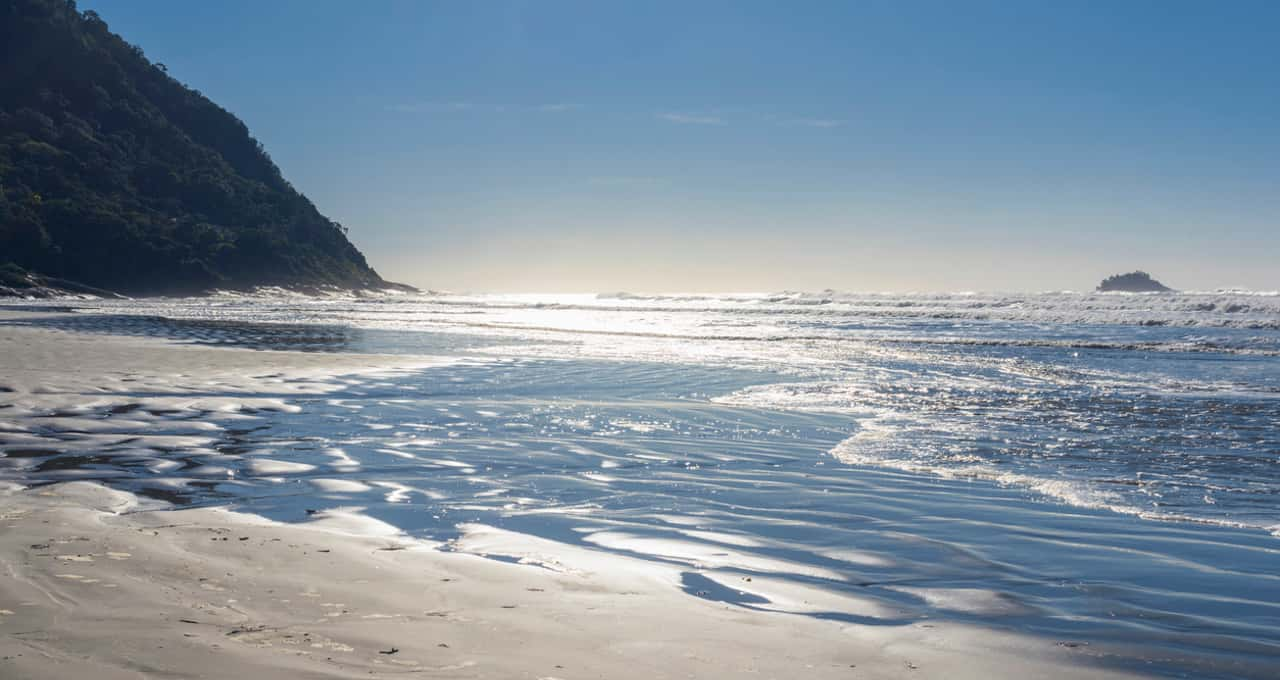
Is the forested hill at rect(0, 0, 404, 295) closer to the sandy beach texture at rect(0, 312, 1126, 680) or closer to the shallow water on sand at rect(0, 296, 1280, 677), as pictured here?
the shallow water on sand at rect(0, 296, 1280, 677)

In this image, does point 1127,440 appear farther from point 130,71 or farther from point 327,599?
point 130,71

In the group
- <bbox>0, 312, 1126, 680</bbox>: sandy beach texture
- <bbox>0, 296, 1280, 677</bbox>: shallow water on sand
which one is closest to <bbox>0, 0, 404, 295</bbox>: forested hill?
<bbox>0, 296, 1280, 677</bbox>: shallow water on sand

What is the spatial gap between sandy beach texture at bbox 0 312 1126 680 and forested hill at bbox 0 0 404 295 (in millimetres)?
72551

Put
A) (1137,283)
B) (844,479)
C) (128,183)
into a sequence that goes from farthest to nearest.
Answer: (1137,283) < (128,183) < (844,479)

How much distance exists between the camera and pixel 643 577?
4148mm

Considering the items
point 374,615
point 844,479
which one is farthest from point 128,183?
point 374,615

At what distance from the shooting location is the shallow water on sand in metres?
3.95

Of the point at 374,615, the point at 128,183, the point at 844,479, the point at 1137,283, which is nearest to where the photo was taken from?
the point at 374,615

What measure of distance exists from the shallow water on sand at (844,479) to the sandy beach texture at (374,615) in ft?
0.96

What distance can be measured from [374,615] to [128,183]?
101141mm

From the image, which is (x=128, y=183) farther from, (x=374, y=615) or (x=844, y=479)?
(x=374, y=615)

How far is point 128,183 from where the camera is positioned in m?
89.8

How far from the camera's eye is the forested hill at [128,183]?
243 ft

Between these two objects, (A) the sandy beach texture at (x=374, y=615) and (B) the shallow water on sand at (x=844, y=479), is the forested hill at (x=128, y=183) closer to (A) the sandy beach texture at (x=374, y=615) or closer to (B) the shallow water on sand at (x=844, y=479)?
(B) the shallow water on sand at (x=844, y=479)
